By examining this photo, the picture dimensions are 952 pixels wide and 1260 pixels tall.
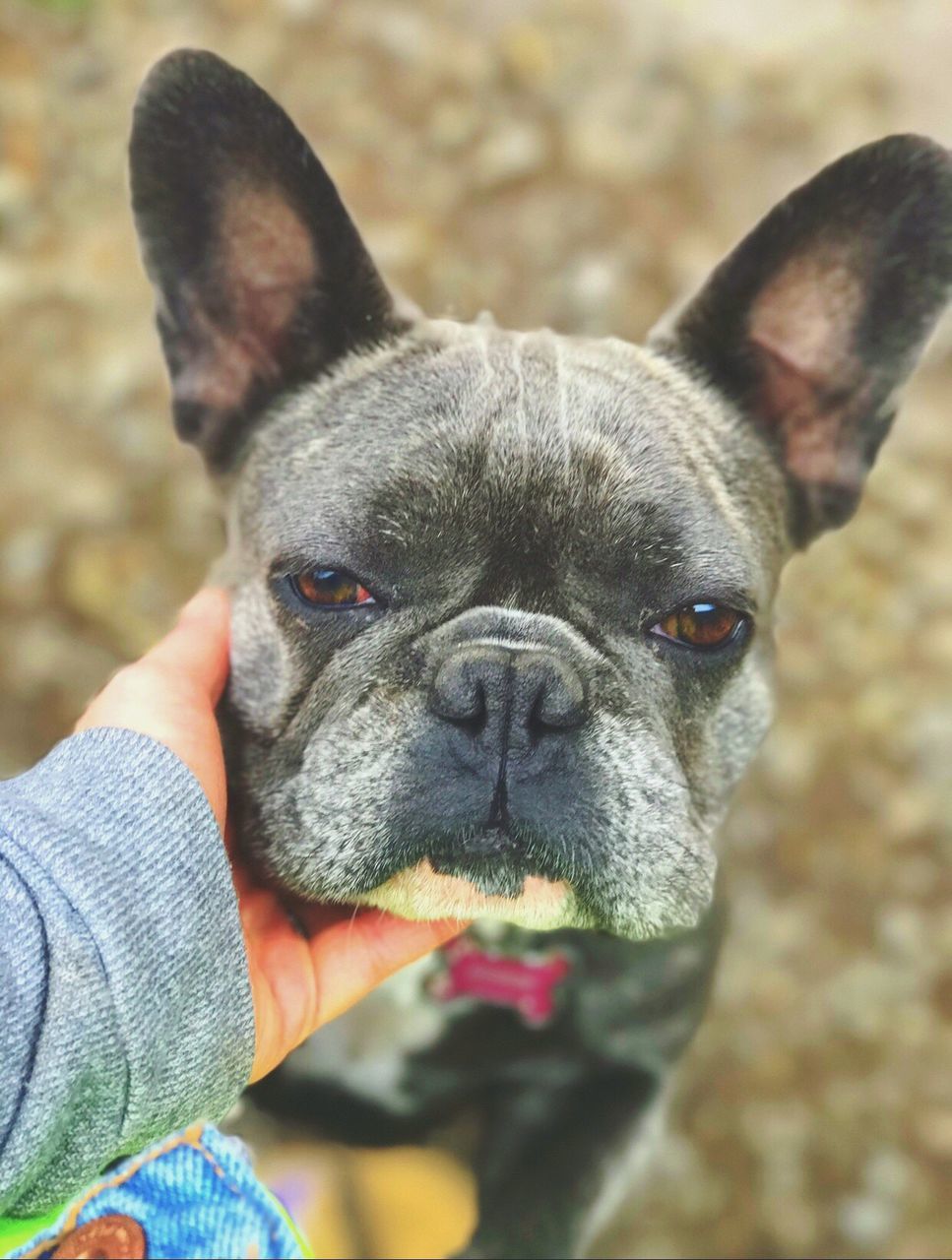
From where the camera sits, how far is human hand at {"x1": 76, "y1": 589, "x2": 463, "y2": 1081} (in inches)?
67.6

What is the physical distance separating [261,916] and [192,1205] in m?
0.52

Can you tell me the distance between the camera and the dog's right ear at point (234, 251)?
1840 millimetres

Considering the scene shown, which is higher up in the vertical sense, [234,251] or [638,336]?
[234,251]

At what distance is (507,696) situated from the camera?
60.3 inches

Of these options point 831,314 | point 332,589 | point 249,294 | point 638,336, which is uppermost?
point 249,294

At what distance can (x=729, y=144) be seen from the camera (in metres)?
3.72

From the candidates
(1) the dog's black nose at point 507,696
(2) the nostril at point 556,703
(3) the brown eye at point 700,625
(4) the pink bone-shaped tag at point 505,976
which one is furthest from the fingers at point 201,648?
(4) the pink bone-shaped tag at point 505,976

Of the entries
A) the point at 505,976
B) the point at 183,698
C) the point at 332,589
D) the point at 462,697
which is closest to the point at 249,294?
the point at 332,589

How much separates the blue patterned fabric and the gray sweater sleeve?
38 centimetres

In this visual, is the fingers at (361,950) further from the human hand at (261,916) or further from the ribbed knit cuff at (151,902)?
the ribbed knit cuff at (151,902)

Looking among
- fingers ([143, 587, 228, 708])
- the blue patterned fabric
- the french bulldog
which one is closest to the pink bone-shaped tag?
the french bulldog

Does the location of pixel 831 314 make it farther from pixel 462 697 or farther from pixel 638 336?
pixel 638 336

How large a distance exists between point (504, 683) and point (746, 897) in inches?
83.2

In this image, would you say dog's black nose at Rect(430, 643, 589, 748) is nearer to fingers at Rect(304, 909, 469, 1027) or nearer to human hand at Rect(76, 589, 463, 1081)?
human hand at Rect(76, 589, 463, 1081)
